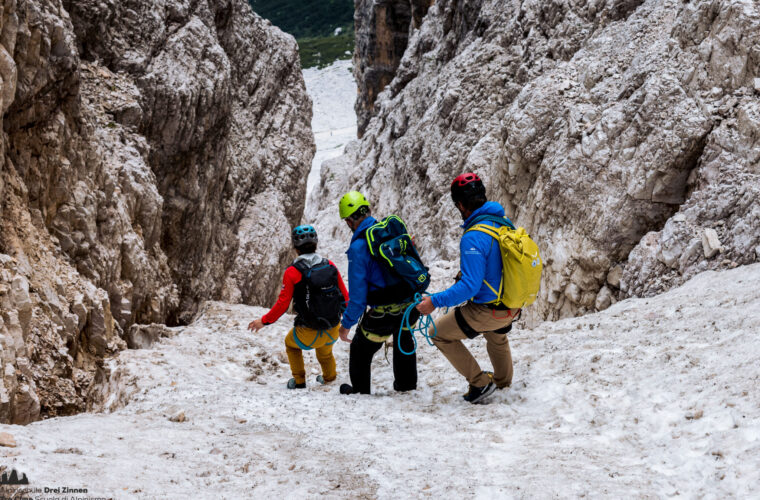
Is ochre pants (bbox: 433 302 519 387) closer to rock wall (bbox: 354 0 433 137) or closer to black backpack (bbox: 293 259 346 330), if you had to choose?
black backpack (bbox: 293 259 346 330)

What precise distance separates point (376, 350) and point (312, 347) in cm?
100

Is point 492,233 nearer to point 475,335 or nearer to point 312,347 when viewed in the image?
point 475,335

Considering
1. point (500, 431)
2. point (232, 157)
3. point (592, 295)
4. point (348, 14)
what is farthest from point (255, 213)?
point (348, 14)

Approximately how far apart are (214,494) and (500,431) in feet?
8.36

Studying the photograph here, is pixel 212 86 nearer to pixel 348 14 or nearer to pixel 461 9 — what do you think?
pixel 461 9

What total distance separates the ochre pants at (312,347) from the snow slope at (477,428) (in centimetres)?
27

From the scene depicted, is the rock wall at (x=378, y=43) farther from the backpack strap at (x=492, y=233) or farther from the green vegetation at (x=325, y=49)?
the green vegetation at (x=325, y=49)

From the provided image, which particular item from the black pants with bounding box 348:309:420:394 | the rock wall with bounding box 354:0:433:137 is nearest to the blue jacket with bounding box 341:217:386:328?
the black pants with bounding box 348:309:420:394

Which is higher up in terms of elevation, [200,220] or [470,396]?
[200,220]

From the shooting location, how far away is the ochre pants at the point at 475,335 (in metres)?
5.21

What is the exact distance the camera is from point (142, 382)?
267 inches

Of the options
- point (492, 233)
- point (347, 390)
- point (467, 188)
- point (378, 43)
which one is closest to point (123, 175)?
point (347, 390)

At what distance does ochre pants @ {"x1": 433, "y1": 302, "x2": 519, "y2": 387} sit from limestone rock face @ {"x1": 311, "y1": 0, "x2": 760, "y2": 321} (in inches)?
193

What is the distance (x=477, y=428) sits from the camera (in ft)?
16.0
